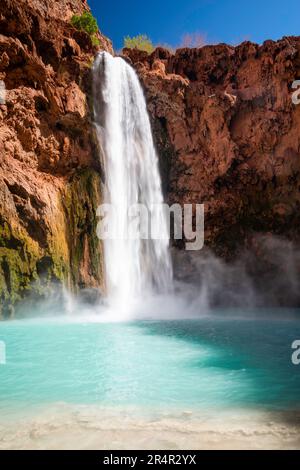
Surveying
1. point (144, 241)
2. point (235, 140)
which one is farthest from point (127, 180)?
point (235, 140)

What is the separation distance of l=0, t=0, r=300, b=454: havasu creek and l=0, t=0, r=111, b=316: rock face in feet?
0.16

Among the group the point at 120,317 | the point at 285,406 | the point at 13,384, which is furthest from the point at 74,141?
the point at 285,406

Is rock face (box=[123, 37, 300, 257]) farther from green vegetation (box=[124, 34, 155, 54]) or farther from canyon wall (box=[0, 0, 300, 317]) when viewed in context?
green vegetation (box=[124, 34, 155, 54])

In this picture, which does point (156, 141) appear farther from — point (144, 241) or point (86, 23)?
point (86, 23)

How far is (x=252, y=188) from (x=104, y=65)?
26.1 feet

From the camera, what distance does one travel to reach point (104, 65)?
Result: 15281 millimetres

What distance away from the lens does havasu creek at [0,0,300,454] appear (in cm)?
432

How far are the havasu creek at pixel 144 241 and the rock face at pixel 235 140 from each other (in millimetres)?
60

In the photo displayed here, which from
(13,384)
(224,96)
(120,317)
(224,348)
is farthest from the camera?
(224,96)

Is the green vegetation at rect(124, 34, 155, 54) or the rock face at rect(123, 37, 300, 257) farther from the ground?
the green vegetation at rect(124, 34, 155, 54)

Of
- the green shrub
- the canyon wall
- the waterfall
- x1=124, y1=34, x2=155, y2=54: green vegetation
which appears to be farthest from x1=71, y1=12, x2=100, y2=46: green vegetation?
x1=124, y1=34, x2=155, y2=54: green vegetation

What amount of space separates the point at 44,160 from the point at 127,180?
3403 millimetres

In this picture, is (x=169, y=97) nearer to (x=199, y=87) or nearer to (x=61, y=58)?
(x=199, y=87)

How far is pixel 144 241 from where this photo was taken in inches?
620
